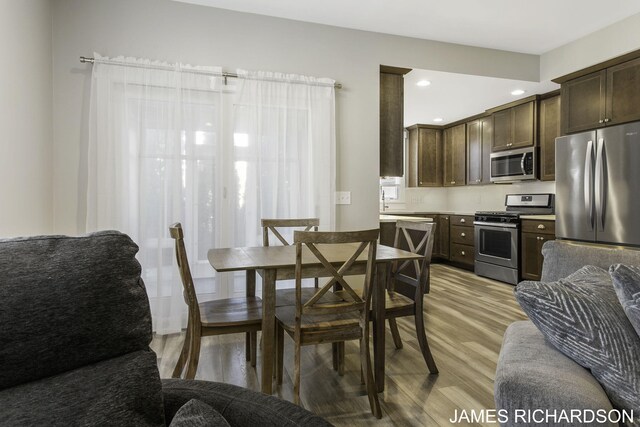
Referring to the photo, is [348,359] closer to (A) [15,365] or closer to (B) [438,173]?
(A) [15,365]

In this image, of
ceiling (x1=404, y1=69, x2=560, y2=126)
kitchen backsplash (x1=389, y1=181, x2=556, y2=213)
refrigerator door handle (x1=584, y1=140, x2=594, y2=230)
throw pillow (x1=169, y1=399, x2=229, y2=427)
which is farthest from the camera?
kitchen backsplash (x1=389, y1=181, x2=556, y2=213)

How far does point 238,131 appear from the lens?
319 cm

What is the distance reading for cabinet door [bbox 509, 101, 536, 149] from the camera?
4.82 m

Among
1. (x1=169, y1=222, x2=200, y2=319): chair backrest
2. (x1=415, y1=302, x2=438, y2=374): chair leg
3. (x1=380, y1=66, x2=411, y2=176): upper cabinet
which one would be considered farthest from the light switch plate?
(x1=169, y1=222, x2=200, y2=319): chair backrest

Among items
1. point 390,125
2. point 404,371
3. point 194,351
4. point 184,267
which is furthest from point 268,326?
point 390,125

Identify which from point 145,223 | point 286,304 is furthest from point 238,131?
point 286,304

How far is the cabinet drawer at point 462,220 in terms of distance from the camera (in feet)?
18.4

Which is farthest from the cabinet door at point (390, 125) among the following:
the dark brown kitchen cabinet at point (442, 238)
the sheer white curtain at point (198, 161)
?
the dark brown kitchen cabinet at point (442, 238)

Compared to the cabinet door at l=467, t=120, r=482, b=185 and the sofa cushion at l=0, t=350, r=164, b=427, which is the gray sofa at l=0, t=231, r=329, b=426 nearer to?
the sofa cushion at l=0, t=350, r=164, b=427

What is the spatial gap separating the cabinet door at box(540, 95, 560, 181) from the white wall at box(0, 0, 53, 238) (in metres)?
5.18

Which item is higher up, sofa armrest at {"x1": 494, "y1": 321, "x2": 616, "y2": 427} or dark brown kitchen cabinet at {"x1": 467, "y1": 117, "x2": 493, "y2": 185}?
dark brown kitchen cabinet at {"x1": 467, "y1": 117, "x2": 493, "y2": 185}

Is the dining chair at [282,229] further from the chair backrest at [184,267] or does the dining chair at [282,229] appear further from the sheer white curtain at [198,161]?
the chair backrest at [184,267]

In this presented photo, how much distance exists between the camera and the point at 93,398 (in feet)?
2.11

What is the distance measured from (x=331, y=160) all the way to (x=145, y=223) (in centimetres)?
166
